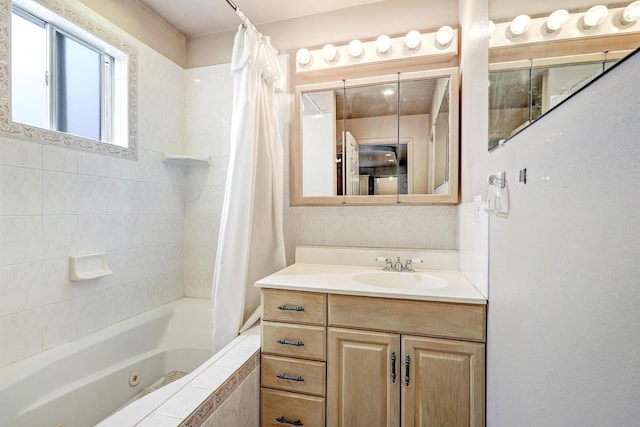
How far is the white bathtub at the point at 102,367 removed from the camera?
3.96 ft

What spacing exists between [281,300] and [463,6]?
190 centimetres

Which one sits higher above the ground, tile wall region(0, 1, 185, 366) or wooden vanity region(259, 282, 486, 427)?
tile wall region(0, 1, 185, 366)

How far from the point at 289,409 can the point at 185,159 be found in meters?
1.77

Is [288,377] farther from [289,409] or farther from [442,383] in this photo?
[442,383]

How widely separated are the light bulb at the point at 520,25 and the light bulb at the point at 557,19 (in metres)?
0.12

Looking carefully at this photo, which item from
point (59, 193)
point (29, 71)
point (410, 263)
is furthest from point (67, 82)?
point (410, 263)

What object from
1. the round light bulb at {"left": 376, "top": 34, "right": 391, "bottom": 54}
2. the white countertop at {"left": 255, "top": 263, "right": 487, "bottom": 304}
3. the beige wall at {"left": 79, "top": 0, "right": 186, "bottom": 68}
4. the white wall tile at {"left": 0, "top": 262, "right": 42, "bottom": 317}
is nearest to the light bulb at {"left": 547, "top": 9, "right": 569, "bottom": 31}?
the white countertop at {"left": 255, "top": 263, "right": 487, "bottom": 304}

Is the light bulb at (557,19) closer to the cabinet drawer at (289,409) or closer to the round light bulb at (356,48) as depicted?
the round light bulb at (356,48)

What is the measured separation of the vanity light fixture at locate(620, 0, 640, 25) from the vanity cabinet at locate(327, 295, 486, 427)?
1008 mm

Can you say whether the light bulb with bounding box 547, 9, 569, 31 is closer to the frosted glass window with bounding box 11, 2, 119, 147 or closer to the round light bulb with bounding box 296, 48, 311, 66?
the round light bulb with bounding box 296, 48, 311, 66

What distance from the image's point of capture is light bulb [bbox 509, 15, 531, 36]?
2.34ft

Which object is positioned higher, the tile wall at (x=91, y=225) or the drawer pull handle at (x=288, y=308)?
the tile wall at (x=91, y=225)

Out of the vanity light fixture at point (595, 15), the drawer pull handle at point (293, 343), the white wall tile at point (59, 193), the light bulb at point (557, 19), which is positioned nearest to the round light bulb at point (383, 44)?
the light bulb at point (557, 19)

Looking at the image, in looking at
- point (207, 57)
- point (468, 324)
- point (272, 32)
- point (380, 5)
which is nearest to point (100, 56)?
point (207, 57)
